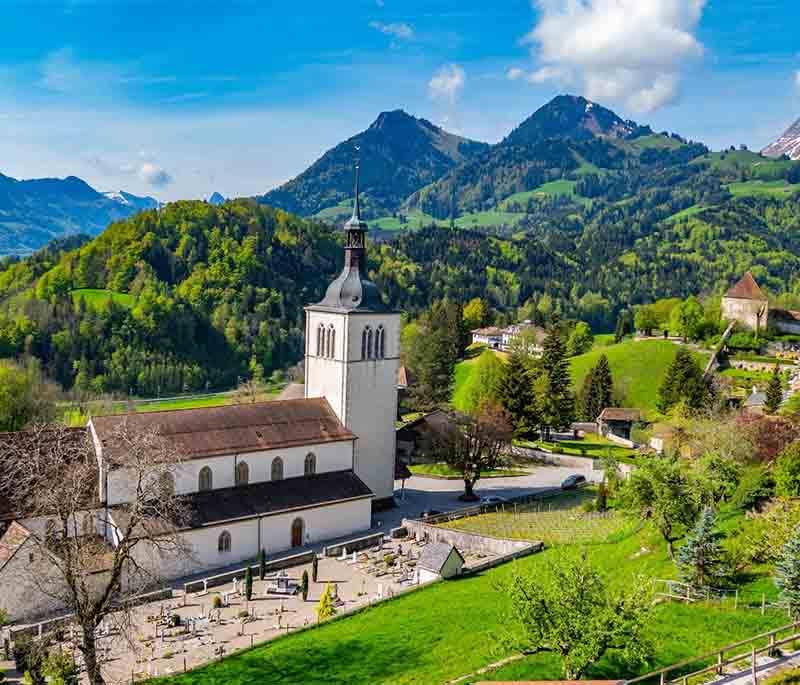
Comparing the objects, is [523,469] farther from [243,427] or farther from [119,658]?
[119,658]

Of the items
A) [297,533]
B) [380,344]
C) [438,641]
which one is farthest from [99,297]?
[438,641]

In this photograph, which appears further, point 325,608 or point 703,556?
point 325,608

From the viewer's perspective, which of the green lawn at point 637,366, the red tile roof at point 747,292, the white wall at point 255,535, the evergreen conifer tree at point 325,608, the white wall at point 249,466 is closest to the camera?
the evergreen conifer tree at point 325,608

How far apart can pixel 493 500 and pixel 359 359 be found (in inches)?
565

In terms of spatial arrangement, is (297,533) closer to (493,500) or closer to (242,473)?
(242,473)

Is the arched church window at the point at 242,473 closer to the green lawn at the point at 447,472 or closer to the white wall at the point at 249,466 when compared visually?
the white wall at the point at 249,466

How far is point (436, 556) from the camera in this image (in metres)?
37.0

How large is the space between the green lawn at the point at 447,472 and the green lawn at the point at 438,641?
2583cm

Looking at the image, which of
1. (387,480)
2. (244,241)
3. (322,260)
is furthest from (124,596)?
(322,260)

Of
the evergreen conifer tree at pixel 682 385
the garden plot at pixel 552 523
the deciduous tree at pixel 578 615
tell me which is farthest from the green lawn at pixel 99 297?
the deciduous tree at pixel 578 615

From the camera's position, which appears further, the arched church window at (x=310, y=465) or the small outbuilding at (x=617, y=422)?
the small outbuilding at (x=617, y=422)

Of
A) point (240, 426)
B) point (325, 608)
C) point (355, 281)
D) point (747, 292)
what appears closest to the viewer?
point (325, 608)

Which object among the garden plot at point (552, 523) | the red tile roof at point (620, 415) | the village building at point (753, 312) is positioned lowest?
the garden plot at point (552, 523)

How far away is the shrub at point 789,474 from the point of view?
33.0 meters
